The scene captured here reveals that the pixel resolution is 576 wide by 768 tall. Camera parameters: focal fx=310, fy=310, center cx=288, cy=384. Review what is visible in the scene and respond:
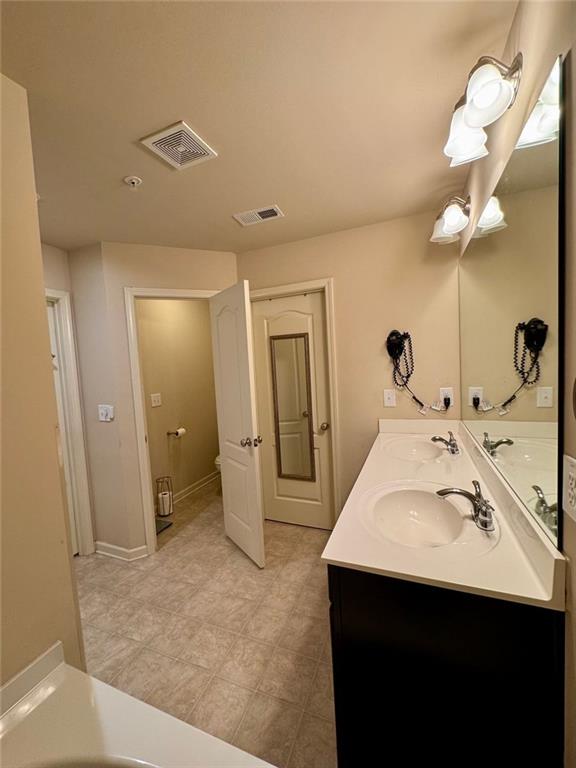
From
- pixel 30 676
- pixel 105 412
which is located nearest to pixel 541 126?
pixel 30 676

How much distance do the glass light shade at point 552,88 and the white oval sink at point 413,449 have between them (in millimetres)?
1462

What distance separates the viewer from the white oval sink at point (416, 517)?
3.93 ft

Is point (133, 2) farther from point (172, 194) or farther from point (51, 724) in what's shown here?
point (51, 724)

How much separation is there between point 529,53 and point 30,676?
2085 millimetres

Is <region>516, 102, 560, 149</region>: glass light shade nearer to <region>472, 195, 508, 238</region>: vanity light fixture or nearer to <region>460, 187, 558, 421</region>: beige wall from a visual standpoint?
<region>460, 187, 558, 421</region>: beige wall

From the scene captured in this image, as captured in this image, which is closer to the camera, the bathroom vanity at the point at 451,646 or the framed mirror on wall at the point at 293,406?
the bathroom vanity at the point at 451,646

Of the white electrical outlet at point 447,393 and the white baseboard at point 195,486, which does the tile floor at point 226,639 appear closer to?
the white baseboard at point 195,486

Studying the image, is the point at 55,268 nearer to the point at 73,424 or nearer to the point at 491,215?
the point at 73,424

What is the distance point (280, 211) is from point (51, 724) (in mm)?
2324

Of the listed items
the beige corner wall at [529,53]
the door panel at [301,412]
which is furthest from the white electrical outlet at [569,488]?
the door panel at [301,412]

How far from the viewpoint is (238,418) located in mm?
2262

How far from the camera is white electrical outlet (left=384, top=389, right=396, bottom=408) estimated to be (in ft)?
Result: 7.47

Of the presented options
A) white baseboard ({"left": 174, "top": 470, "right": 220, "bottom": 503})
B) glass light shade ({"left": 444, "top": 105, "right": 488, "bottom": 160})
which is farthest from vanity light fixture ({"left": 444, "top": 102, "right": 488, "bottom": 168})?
white baseboard ({"left": 174, "top": 470, "right": 220, "bottom": 503})

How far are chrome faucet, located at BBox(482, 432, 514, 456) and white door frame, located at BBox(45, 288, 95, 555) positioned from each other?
2730 mm
